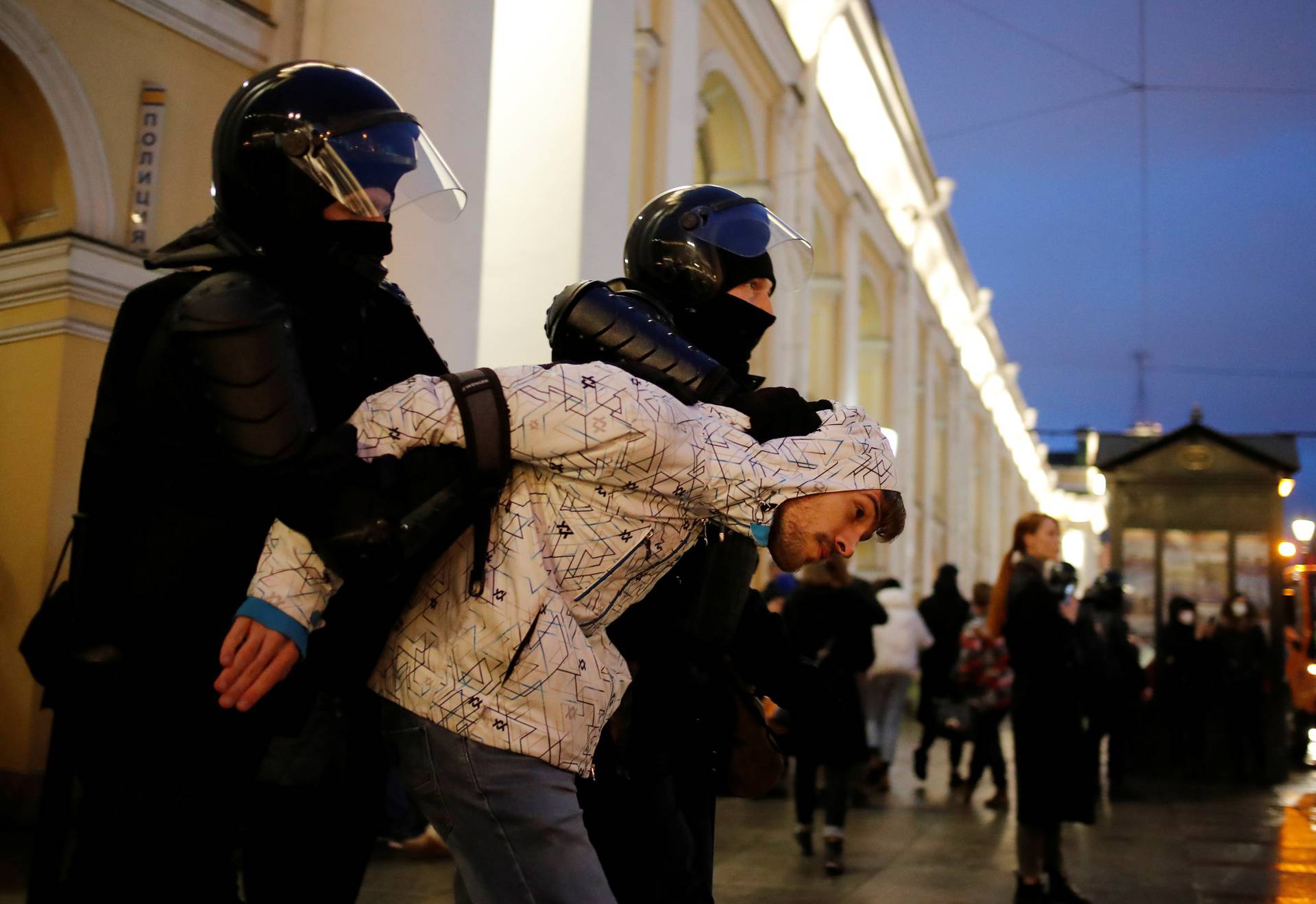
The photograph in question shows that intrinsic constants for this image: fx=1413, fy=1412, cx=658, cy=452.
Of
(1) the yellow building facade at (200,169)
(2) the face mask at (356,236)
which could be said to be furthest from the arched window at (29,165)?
(2) the face mask at (356,236)

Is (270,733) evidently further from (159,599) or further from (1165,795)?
(1165,795)

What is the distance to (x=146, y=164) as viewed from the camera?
21.5ft

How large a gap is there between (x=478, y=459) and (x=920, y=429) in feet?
87.0

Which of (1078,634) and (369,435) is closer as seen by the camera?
(369,435)

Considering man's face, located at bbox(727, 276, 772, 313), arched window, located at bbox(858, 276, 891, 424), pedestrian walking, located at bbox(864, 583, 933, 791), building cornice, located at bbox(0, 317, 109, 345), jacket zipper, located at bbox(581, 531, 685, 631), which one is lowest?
pedestrian walking, located at bbox(864, 583, 933, 791)

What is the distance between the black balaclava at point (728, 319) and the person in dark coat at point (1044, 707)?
370 cm

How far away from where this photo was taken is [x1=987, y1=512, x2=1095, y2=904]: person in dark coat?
19.2ft

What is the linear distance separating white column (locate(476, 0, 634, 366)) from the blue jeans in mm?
4710

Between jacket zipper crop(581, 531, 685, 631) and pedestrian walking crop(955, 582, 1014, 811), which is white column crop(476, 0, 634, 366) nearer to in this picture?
pedestrian walking crop(955, 582, 1014, 811)

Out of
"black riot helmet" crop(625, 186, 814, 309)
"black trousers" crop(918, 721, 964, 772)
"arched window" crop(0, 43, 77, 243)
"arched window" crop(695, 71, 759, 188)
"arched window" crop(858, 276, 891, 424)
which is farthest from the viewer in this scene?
"arched window" crop(858, 276, 891, 424)

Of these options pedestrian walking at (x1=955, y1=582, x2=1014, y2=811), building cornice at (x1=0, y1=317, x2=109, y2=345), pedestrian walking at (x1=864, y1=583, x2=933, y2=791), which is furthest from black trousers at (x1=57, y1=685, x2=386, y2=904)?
pedestrian walking at (x1=864, y1=583, x2=933, y2=791)

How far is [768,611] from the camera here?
9.49 feet

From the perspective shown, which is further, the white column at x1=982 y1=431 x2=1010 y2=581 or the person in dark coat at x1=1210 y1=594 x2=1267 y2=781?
the white column at x1=982 y1=431 x2=1010 y2=581

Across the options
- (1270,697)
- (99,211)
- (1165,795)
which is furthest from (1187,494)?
(99,211)
